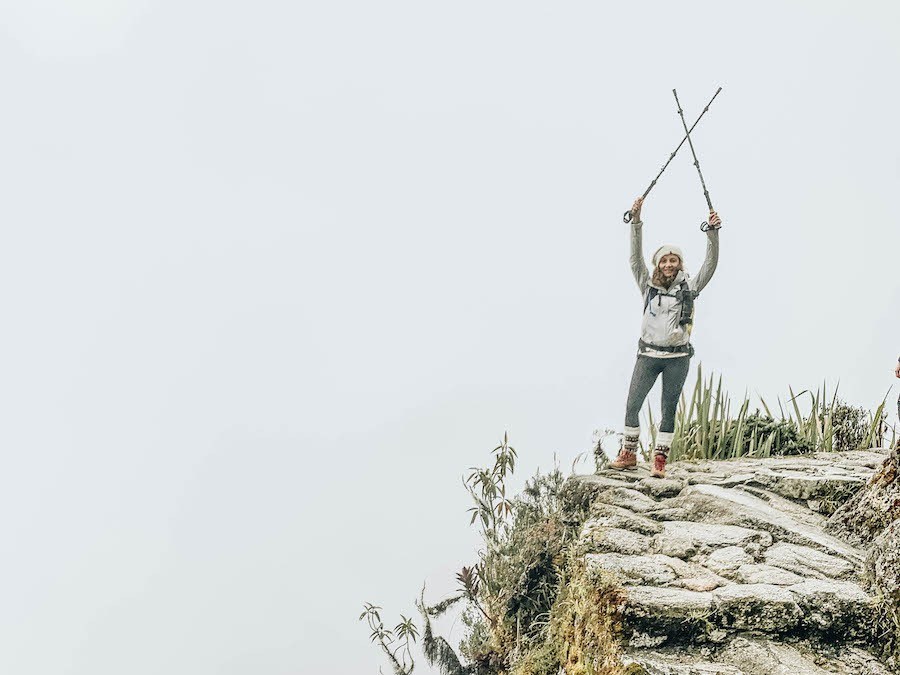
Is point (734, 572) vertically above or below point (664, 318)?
below

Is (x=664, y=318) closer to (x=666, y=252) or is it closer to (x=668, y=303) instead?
(x=668, y=303)

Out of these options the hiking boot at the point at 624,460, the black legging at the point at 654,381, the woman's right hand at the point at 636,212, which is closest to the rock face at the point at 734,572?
the hiking boot at the point at 624,460

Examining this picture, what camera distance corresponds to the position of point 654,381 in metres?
7.41

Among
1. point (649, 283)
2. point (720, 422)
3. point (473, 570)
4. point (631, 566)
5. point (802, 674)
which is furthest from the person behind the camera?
point (720, 422)

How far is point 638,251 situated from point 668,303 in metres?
0.48

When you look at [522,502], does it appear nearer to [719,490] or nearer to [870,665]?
[719,490]

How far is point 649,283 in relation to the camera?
733 centimetres

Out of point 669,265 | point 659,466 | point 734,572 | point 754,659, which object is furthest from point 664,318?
point 754,659

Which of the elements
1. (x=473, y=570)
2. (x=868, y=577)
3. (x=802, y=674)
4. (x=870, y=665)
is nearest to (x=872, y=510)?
(x=868, y=577)

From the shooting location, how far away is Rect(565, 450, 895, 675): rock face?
4523 millimetres

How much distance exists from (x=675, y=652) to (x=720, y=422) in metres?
5.47

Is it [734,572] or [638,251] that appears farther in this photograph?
[638,251]

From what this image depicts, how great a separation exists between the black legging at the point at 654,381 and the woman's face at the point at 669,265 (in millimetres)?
671

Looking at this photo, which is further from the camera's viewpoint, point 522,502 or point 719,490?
point 522,502
